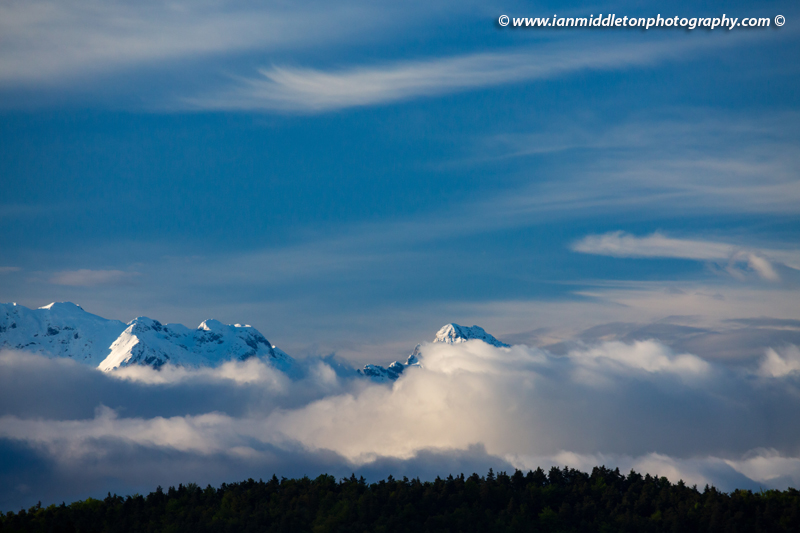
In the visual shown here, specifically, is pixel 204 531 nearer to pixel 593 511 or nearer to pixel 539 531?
pixel 539 531

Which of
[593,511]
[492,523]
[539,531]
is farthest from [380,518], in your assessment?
[593,511]

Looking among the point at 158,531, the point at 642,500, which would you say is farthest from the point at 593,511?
the point at 158,531

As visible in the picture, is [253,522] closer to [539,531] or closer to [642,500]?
→ [539,531]

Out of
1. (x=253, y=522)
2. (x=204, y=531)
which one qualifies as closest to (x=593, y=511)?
(x=253, y=522)

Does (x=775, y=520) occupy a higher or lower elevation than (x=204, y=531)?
higher

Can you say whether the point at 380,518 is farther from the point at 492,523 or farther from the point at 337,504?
the point at 492,523

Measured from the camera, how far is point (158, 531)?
19300cm

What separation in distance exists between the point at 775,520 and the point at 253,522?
13284cm

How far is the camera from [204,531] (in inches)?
7338

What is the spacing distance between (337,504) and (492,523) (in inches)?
1641

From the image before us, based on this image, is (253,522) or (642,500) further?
(642,500)

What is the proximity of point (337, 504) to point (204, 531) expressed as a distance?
114ft

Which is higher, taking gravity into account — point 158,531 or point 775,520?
point 775,520

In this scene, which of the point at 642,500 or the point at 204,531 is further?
the point at 642,500
